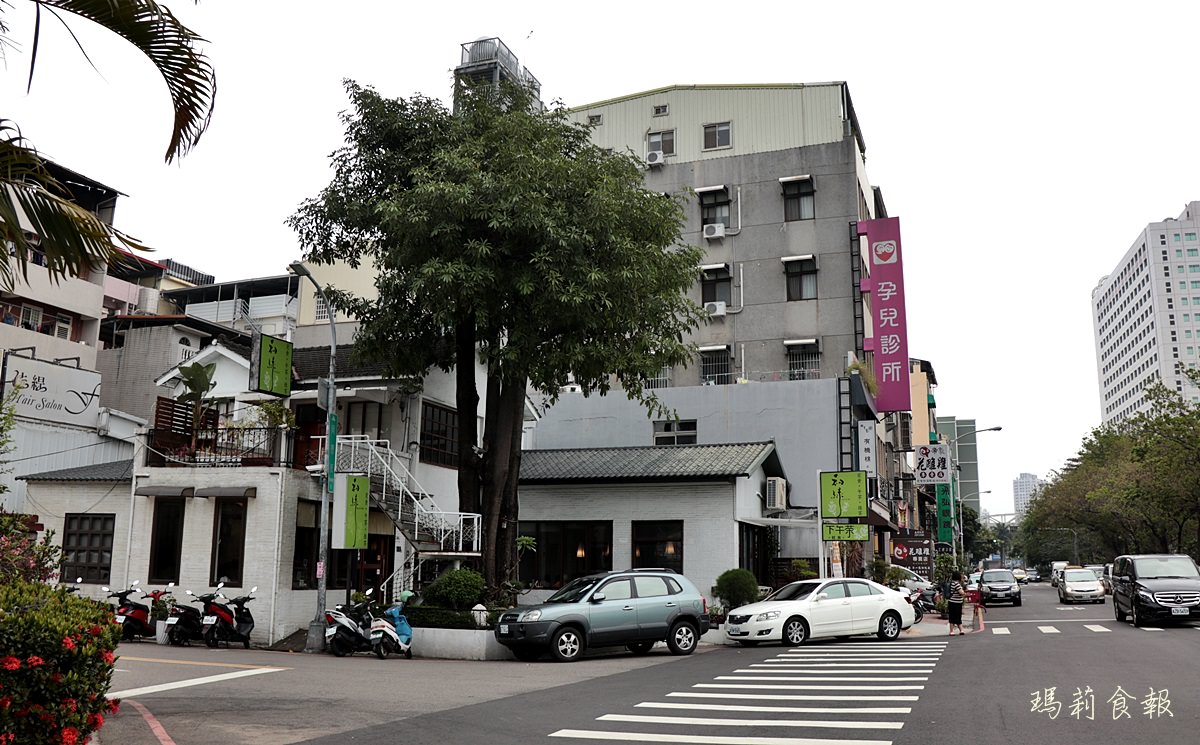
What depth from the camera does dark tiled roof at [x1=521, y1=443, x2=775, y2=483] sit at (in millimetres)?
26172

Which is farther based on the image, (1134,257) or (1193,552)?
(1134,257)

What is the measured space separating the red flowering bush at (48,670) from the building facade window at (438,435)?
18.5 metres

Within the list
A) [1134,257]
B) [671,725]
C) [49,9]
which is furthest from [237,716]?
[1134,257]

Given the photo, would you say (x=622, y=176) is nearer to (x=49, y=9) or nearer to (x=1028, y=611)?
(x=49, y=9)

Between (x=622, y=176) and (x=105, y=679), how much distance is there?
57.0ft

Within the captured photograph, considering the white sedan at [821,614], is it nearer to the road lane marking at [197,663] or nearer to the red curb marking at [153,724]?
the road lane marking at [197,663]

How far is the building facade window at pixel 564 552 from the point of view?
27.5 metres

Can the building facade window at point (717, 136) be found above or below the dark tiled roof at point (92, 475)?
above

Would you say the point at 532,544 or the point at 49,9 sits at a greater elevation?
the point at 49,9

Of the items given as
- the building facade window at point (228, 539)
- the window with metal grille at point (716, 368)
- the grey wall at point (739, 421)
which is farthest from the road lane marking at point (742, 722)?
the window with metal grille at point (716, 368)

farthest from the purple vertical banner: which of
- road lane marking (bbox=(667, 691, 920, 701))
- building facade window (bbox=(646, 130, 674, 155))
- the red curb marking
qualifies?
the red curb marking

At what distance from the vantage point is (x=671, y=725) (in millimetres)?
10430

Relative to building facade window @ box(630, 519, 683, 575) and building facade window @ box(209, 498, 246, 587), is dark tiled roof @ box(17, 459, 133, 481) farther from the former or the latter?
building facade window @ box(630, 519, 683, 575)

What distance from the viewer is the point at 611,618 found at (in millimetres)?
18734
